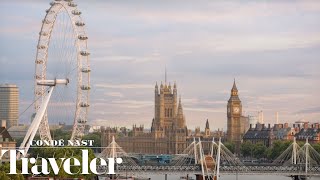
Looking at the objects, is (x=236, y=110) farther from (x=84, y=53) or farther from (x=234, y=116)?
(x=84, y=53)

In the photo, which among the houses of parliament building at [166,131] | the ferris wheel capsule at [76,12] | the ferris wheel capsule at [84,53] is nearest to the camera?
the ferris wheel capsule at [76,12]

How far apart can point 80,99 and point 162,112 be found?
8641cm

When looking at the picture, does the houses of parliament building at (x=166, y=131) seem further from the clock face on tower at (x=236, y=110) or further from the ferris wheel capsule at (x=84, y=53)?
the ferris wheel capsule at (x=84, y=53)

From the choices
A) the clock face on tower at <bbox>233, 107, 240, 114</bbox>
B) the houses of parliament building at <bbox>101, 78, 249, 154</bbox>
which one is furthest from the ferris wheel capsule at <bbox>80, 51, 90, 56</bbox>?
the clock face on tower at <bbox>233, 107, 240, 114</bbox>

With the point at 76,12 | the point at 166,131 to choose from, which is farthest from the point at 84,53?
the point at 166,131

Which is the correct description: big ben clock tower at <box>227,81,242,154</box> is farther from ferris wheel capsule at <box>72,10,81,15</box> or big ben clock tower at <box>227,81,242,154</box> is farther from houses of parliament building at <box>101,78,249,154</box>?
ferris wheel capsule at <box>72,10,81,15</box>

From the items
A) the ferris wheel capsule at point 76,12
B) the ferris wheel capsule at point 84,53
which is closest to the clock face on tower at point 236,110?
the ferris wheel capsule at point 84,53

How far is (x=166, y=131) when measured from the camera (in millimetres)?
148750

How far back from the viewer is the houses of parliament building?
146 metres

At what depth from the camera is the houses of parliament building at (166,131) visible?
5758 inches

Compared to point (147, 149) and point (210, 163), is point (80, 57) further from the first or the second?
point (147, 149)

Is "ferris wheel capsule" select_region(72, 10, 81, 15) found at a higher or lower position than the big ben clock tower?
higher

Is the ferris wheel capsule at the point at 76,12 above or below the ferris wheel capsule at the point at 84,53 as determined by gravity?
above

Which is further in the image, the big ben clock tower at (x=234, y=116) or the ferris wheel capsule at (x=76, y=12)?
the big ben clock tower at (x=234, y=116)
